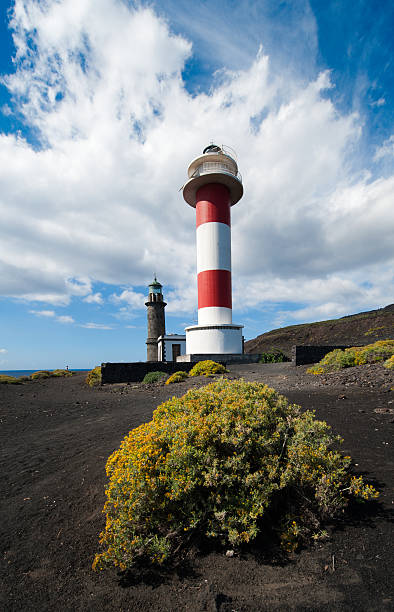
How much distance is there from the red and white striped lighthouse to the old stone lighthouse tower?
10.7m

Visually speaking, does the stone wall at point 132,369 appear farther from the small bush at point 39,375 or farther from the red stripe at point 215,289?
the small bush at point 39,375

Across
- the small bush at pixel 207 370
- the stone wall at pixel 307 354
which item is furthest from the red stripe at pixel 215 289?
the stone wall at pixel 307 354

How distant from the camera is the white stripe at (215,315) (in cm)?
1872

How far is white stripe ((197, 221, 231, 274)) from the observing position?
19.0 m

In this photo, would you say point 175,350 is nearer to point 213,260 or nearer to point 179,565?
point 213,260

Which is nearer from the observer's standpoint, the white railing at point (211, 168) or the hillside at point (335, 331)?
the white railing at point (211, 168)

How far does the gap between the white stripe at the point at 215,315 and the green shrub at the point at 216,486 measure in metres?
15.5

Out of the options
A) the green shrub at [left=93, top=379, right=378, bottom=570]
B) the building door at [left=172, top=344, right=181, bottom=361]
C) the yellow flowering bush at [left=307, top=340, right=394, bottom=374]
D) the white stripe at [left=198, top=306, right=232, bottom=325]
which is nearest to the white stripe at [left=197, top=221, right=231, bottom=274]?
the white stripe at [left=198, top=306, right=232, bottom=325]

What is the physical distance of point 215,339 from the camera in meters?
18.8

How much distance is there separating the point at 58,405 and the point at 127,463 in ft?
34.0

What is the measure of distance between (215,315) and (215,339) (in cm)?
159

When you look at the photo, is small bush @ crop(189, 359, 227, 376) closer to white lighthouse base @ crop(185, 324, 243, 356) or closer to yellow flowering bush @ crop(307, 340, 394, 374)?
white lighthouse base @ crop(185, 324, 243, 356)

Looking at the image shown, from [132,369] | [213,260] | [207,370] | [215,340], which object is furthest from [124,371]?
[213,260]

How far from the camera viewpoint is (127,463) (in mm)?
2877
